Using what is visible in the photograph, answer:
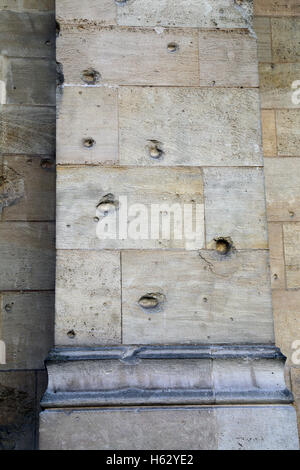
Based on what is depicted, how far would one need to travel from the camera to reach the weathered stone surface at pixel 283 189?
13.7 ft

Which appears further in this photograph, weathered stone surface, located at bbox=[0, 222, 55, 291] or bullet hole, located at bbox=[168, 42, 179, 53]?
weathered stone surface, located at bbox=[0, 222, 55, 291]

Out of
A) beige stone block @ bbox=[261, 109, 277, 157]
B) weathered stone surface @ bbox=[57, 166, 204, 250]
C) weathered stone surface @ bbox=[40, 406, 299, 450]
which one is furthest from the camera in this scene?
beige stone block @ bbox=[261, 109, 277, 157]

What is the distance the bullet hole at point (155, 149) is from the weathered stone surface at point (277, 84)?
1.30m

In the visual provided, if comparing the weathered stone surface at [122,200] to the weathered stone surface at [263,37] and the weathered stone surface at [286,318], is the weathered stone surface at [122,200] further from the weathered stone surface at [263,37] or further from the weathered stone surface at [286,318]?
the weathered stone surface at [263,37]

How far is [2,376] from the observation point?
380 cm

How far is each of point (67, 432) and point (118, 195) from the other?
138 cm

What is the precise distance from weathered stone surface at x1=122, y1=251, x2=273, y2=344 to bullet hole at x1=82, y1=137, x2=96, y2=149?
0.72 m

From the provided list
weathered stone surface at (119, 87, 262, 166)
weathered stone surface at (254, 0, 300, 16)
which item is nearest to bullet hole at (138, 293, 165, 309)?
weathered stone surface at (119, 87, 262, 166)

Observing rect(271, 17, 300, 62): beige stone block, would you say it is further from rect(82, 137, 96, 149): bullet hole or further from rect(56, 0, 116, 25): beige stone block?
rect(82, 137, 96, 149): bullet hole

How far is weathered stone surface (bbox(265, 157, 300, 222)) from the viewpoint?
4.18 meters

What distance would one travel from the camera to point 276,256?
4.11m

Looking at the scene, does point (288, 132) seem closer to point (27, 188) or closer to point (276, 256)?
point (276, 256)

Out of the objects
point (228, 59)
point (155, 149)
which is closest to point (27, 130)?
point (155, 149)

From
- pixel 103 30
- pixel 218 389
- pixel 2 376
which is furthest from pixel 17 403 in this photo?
pixel 103 30
